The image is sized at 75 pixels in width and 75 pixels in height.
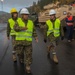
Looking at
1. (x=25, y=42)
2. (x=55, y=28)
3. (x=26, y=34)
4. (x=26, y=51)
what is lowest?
(x=26, y=51)

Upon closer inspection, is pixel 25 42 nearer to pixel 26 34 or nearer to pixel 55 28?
pixel 26 34

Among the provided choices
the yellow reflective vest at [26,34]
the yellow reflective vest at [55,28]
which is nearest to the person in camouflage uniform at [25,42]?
the yellow reflective vest at [26,34]

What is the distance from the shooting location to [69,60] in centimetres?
1197

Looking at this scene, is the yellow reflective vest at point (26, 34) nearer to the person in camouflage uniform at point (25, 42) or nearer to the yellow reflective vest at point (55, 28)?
the person in camouflage uniform at point (25, 42)

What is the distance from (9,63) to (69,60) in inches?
86.9

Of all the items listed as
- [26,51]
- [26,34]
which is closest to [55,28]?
[26,34]

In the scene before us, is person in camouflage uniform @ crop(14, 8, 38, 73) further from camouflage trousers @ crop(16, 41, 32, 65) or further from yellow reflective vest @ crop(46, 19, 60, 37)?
yellow reflective vest @ crop(46, 19, 60, 37)

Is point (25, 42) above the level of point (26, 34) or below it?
below

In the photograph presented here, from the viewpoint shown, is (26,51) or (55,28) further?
(55,28)

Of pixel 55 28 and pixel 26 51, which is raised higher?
pixel 55 28

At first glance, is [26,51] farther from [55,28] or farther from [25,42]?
[55,28]

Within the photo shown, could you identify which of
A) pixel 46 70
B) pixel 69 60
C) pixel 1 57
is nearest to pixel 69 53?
pixel 69 60

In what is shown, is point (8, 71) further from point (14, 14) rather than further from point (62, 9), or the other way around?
point (62, 9)

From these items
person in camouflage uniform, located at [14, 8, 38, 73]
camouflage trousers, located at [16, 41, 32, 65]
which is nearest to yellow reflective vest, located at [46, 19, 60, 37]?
person in camouflage uniform, located at [14, 8, 38, 73]
